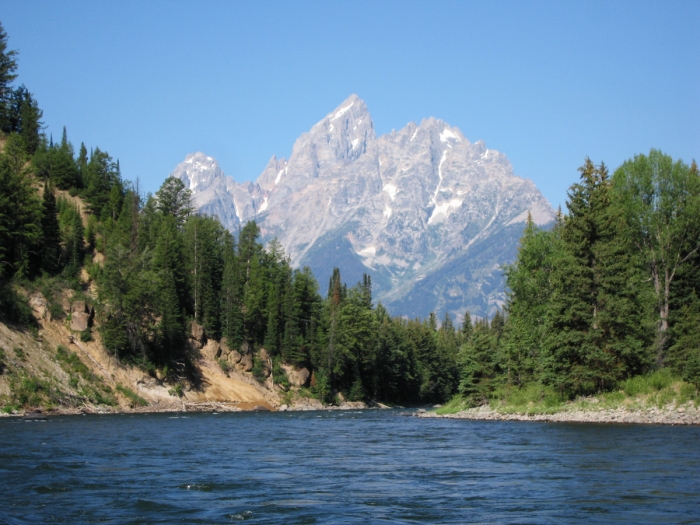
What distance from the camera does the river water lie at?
824 inches

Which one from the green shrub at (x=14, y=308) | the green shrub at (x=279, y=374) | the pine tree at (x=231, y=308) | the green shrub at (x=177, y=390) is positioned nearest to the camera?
the green shrub at (x=14, y=308)

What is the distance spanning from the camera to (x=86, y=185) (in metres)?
109

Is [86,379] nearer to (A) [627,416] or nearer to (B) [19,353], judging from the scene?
(B) [19,353]

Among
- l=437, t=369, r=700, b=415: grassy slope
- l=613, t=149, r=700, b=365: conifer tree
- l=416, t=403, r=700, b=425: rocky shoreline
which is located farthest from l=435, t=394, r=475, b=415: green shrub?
l=613, t=149, r=700, b=365: conifer tree

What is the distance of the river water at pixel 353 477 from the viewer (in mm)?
20938

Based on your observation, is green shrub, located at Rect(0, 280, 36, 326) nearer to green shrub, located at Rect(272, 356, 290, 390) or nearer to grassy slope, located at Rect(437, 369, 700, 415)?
green shrub, located at Rect(272, 356, 290, 390)

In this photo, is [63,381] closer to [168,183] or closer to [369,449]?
[369,449]

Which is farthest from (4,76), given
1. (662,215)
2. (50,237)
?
(662,215)

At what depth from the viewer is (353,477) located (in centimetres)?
2842

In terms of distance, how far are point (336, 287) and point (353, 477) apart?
124158mm

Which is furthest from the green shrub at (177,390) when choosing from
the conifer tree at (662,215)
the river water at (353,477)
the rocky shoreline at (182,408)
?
the conifer tree at (662,215)

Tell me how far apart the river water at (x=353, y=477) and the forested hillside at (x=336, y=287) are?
1153 cm

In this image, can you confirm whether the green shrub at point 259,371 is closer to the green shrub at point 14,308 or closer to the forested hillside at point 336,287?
A: the forested hillside at point 336,287

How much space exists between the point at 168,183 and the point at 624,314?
319 feet
